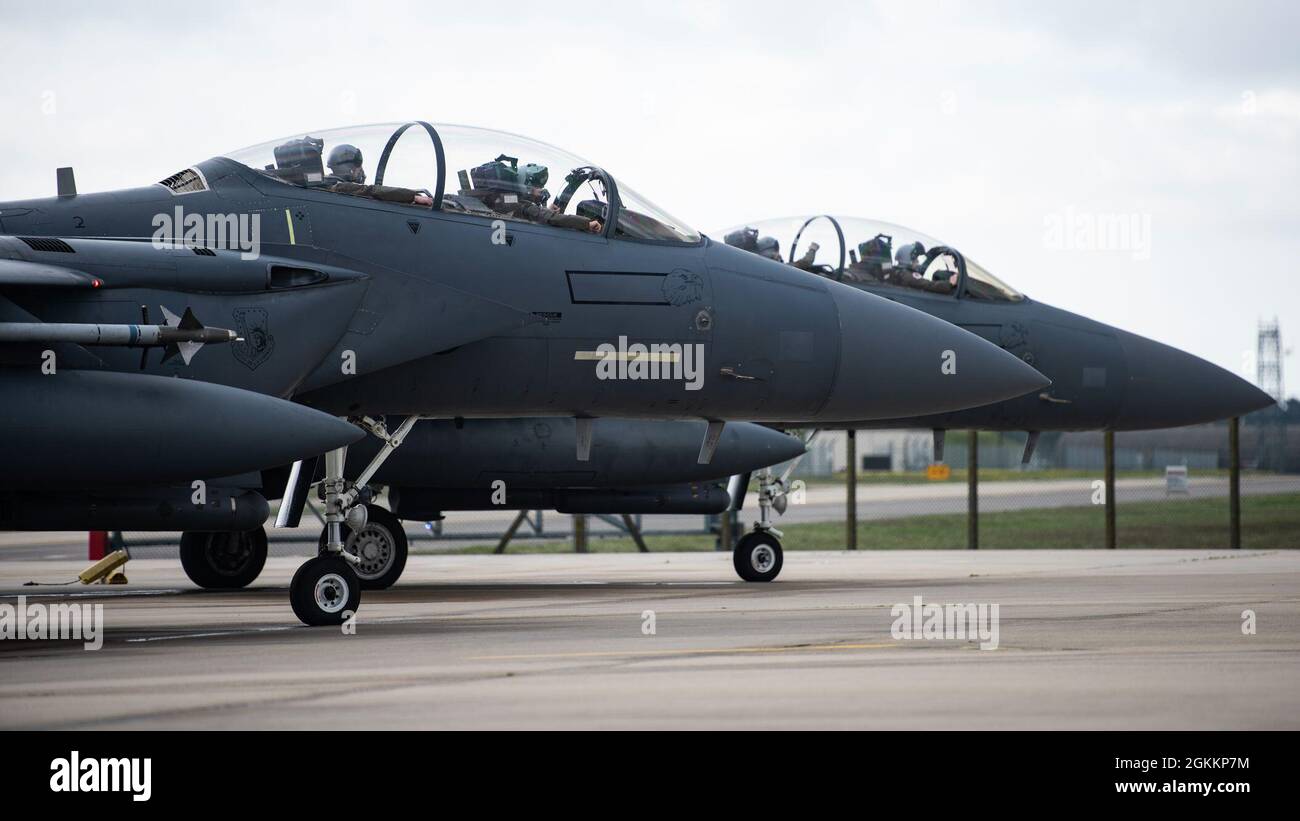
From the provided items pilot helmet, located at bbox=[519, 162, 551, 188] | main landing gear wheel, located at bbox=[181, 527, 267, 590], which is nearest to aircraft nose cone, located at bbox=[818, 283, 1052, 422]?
pilot helmet, located at bbox=[519, 162, 551, 188]

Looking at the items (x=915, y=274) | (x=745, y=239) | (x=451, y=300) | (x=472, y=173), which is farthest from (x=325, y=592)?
(x=915, y=274)

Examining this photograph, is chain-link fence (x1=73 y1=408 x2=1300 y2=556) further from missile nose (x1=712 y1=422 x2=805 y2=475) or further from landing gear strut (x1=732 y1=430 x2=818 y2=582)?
missile nose (x1=712 y1=422 x2=805 y2=475)

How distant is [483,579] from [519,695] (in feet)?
38.6

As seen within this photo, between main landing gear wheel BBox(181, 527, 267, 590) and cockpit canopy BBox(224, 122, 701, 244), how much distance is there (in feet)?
19.3

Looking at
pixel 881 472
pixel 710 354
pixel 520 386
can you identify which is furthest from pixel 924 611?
pixel 881 472

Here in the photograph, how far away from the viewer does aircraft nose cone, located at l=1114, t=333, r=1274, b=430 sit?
56.8ft

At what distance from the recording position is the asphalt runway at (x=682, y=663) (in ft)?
19.7

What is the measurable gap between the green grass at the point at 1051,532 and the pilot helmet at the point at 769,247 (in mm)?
11598

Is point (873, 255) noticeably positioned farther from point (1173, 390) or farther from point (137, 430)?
point (137, 430)

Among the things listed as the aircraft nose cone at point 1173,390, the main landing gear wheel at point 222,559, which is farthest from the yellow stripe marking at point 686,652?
the aircraft nose cone at point 1173,390

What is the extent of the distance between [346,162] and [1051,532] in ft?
81.0

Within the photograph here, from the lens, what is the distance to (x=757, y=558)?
16422mm

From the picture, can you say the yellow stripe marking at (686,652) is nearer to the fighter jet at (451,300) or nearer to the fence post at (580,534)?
the fighter jet at (451,300)

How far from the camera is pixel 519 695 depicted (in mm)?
6523
